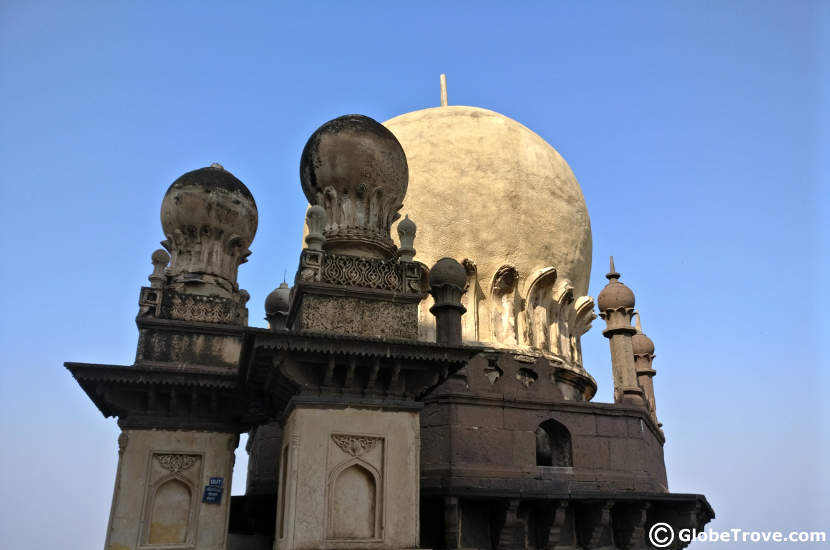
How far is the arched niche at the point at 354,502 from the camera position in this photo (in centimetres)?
854

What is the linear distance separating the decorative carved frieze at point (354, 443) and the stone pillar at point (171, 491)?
346 cm

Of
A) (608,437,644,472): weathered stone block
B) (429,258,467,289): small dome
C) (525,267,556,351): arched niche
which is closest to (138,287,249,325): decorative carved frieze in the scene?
(429,258,467,289): small dome

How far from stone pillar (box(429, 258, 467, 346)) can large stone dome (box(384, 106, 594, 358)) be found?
4.17m

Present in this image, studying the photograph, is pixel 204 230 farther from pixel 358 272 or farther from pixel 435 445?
pixel 435 445

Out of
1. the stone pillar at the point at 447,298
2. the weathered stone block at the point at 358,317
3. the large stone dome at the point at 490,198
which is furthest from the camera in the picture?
the large stone dome at the point at 490,198

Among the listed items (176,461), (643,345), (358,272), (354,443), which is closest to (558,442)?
(354,443)

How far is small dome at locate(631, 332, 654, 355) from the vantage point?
19.8 meters

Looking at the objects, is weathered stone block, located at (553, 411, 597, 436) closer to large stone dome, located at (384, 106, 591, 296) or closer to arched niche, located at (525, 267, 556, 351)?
arched niche, located at (525, 267, 556, 351)

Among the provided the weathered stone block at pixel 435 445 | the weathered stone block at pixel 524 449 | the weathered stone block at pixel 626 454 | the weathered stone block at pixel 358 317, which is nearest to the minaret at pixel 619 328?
the weathered stone block at pixel 626 454

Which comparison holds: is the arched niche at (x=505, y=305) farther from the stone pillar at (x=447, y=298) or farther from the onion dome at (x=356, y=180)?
the onion dome at (x=356, y=180)

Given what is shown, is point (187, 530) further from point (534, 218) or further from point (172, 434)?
point (534, 218)

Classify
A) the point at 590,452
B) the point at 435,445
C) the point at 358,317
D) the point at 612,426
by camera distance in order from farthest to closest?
the point at 612,426 → the point at 590,452 → the point at 435,445 → the point at 358,317

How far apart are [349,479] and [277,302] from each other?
8.58m

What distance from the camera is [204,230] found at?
532 inches
